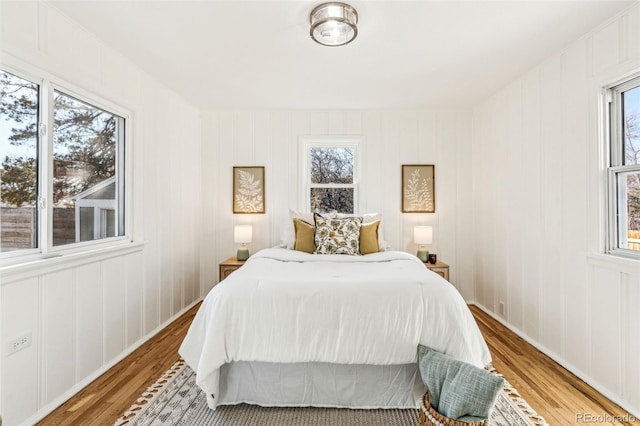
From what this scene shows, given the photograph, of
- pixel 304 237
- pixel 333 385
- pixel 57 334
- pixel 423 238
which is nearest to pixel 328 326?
pixel 333 385

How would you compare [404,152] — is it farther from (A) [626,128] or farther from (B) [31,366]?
(B) [31,366]

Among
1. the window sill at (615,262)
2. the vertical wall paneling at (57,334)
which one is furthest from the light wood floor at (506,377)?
the window sill at (615,262)

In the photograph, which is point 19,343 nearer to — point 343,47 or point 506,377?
point 343,47

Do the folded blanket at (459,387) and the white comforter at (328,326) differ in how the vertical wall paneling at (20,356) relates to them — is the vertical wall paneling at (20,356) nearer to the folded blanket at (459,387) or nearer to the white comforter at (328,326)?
the white comforter at (328,326)

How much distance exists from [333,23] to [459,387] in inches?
83.1

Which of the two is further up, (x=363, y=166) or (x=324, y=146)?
(x=324, y=146)

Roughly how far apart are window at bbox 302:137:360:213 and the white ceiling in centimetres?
77

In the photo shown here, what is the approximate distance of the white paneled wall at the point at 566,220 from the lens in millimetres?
1969

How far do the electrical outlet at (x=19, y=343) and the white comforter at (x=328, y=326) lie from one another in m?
0.80

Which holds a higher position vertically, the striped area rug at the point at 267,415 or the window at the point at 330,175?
the window at the point at 330,175

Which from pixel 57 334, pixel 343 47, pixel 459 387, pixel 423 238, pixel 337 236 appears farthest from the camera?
pixel 423 238

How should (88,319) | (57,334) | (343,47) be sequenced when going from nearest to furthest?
(57,334) → (88,319) → (343,47)

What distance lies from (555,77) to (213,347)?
3.10 metres

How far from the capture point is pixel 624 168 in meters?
2.03
